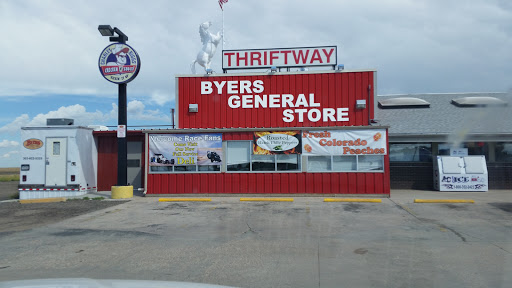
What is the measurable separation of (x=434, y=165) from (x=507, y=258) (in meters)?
13.2

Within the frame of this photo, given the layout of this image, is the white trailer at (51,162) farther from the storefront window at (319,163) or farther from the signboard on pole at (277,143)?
the storefront window at (319,163)

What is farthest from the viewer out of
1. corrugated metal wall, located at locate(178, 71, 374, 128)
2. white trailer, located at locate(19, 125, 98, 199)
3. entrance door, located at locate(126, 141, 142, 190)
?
entrance door, located at locate(126, 141, 142, 190)

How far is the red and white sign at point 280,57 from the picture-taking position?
63.4 ft

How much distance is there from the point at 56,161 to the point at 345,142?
12.6 metres

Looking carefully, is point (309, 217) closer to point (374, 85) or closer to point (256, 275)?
point (256, 275)

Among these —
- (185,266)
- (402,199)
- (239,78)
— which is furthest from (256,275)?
(239,78)

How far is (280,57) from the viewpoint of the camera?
1956cm

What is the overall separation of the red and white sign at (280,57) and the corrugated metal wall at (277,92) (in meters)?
0.78

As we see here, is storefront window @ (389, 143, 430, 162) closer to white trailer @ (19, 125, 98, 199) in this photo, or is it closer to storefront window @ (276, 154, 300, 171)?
storefront window @ (276, 154, 300, 171)

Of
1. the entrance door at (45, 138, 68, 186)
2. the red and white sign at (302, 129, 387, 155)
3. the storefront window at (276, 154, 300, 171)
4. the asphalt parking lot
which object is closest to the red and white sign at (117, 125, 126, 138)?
the entrance door at (45, 138, 68, 186)

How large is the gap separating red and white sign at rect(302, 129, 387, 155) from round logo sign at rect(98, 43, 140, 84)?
25.3ft

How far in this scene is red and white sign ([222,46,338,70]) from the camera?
1931 centimetres

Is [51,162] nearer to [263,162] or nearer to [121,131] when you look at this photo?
[121,131]

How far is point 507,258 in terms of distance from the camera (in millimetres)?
7137
